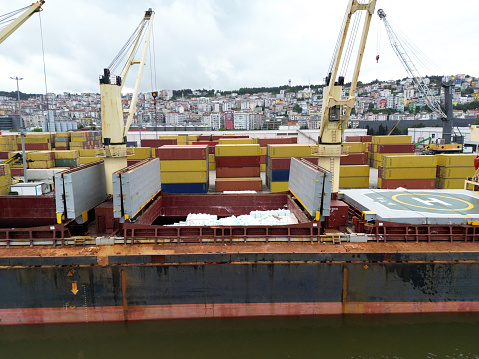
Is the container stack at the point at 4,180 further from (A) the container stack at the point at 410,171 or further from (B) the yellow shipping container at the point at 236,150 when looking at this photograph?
(A) the container stack at the point at 410,171

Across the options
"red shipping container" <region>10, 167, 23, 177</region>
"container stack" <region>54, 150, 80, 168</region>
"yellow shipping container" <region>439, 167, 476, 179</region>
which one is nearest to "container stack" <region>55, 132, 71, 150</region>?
"container stack" <region>54, 150, 80, 168</region>

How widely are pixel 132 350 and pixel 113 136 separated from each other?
11.3m

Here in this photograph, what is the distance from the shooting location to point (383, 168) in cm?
2714

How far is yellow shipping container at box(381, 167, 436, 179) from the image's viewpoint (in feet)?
85.7

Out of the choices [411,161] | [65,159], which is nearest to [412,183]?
[411,161]

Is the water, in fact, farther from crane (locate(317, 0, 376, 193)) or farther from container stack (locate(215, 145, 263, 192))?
container stack (locate(215, 145, 263, 192))

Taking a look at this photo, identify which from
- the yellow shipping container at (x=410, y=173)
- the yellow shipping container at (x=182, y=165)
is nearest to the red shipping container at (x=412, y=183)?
the yellow shipping container at (x=410, y=173)

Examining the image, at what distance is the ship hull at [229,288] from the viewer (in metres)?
12.3

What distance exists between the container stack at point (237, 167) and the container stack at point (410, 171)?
12.4m

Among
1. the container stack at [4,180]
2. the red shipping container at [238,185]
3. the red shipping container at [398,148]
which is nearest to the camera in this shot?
the container stack at [4,180]

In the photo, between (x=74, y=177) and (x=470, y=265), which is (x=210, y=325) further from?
(x=470, y=265)

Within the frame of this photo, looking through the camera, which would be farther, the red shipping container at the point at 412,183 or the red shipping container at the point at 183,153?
the red shipping container at the point at 412,183

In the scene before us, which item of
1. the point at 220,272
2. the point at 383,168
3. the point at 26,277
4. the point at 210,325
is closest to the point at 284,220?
the point at 220,272

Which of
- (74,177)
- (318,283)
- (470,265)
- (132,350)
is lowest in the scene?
(132,350)
